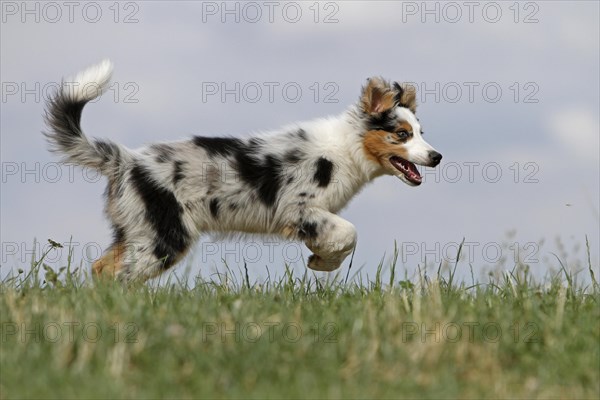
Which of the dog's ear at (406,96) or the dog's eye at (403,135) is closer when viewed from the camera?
the dog's eye at (403,135)

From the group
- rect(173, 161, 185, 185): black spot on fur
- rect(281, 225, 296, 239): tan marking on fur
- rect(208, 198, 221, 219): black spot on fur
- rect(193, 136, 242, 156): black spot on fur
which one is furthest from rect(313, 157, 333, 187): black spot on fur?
rect(173, 161, 185, 185): black spot on fur

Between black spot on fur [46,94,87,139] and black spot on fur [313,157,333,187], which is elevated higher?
black spot on fur [46,94,87,139]

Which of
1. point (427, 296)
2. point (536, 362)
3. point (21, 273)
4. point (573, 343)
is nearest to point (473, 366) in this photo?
point (536, 362)

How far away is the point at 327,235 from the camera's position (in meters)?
7.13

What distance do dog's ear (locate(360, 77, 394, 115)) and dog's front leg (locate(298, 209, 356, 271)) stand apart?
1024 mm

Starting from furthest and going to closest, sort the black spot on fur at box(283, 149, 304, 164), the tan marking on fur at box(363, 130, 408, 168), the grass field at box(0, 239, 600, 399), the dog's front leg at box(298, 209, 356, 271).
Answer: the tan marking on fur at box(363, 130, 408, 168) < the black spot on fur at box(283, 149, 304, 164) < the dog's front leg at box(298, 209, 356, 271) < the grass field at box(0, 239, 600, 399)

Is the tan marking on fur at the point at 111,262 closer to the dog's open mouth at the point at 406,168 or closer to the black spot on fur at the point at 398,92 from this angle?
the dog's open mouth at the point at 406,168

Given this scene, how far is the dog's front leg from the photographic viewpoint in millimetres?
7121

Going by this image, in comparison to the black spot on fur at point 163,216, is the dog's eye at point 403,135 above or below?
above

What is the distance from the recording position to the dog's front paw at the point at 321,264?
7.31 metres

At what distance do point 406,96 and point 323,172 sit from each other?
1.08 meters

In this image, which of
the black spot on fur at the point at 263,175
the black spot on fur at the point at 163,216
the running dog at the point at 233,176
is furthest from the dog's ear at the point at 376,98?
the black spot on fur at the point at 163,216

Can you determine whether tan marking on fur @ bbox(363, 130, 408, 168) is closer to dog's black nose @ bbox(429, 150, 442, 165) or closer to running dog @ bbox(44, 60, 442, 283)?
running dog @ bbox(44, 60, 442, 283)

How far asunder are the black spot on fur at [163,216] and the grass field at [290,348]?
1.40 metres
